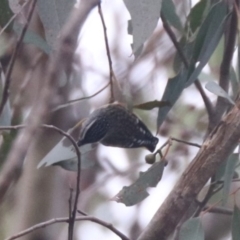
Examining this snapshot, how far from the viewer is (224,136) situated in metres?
0.78

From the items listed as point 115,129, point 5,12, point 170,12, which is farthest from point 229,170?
point 5,12

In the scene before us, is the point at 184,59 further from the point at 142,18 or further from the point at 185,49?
the point at 142,18

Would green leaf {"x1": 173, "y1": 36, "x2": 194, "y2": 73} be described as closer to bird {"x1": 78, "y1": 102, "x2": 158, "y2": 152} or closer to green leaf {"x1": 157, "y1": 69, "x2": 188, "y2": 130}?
green leaf {"x1": 157, "y1": 69, "x2": 188, "y2": 130}

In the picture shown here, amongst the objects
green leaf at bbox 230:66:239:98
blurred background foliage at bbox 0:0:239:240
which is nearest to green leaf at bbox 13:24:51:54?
blurred background foliage at bbox 0:0:239:240

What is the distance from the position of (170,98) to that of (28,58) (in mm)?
566

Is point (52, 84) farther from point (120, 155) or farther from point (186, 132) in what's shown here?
point (120, 155)

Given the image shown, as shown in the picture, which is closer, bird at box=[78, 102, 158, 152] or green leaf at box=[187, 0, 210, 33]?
bird at box=[78, 102, 158, 152]

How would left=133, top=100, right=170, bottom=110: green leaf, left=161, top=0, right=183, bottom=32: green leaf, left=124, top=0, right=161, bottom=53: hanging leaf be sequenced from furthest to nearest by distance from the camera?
left=161, top=0, right=183, bottom=32: green leaf → left=133, top=100, right=170, bottom=110: green leaf → left=124, top=0, right=161, bottom=53: hanging leaf

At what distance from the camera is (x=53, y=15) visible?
0.85 metres

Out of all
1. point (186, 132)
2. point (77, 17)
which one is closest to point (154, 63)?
point (186, 132)

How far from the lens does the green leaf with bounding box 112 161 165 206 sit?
0.89 meters

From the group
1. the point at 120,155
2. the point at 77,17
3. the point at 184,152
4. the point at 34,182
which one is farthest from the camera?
the point at 120,155

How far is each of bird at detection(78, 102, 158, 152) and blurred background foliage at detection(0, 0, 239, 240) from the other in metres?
0.02

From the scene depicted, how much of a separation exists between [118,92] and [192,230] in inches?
9.5
